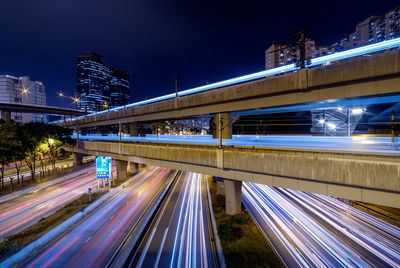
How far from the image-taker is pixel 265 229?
13469mm

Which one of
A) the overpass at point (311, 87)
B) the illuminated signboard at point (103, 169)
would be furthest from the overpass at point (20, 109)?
the overpass at point (311, 87)

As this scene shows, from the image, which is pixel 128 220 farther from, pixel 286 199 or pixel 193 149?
pixel 286 199

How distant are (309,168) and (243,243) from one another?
7311mm

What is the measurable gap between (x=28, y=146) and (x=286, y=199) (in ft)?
132

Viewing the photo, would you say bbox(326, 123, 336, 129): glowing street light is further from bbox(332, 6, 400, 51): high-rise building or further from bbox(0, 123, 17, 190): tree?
bbox(332, 6, 400, 51): high-rise building

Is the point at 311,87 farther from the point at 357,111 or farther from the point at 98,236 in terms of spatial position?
the point at 357,111

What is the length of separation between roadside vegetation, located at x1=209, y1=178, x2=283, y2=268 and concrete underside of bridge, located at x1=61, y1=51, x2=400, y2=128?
34.4 feet

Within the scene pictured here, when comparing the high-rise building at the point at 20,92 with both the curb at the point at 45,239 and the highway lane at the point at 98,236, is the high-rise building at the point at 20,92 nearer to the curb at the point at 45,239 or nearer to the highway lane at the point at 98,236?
the curb at the point at 45,239

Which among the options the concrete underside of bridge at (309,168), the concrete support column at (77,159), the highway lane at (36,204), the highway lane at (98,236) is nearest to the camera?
the concrete underside of bridge at (309,168)

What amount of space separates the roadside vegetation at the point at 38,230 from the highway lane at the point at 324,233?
18582mm

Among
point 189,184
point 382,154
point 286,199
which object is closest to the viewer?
point 382,154

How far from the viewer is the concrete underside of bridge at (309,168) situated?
765 cm

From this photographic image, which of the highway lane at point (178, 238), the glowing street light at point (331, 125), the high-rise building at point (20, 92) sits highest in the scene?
the high-rise building at point (20, 92)

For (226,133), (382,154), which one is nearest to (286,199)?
(226,133)
